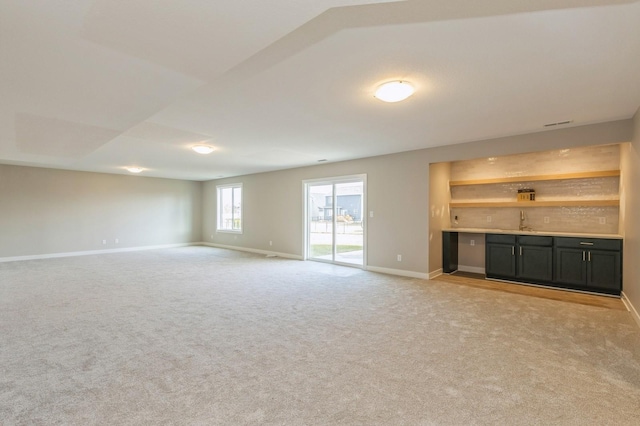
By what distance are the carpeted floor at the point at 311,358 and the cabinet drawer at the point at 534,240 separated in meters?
1.17

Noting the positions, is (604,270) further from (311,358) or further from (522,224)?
(311,358)

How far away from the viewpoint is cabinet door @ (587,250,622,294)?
14.1 feet

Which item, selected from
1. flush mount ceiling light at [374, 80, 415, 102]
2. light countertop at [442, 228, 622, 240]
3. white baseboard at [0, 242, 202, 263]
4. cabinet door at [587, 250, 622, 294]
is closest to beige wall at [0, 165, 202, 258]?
white baseboard at [0, 242, 202, 263]

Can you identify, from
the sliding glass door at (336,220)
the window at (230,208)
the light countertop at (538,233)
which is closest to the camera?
the light countertop at (538,233)

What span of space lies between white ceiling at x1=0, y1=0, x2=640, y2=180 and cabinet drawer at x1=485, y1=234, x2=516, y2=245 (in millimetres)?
1889

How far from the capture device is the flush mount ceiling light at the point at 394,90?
8.80 ft

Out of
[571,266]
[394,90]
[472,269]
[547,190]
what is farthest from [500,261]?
[394,90]

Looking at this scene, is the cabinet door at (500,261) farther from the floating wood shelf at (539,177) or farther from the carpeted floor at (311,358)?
the floating wood shelf at (539,177)

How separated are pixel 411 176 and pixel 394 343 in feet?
11.9

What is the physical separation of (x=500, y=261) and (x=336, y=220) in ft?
11.1

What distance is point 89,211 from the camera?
867cm

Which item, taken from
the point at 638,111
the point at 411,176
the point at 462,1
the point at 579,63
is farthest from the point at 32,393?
the point at 638,111

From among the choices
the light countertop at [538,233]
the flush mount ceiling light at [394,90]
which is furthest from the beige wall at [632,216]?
the flush mount ceiling light at [394,90]

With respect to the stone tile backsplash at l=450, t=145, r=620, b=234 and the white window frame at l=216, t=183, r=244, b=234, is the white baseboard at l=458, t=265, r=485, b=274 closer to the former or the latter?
the stone tile backsplash at l=450, t=145, r=620, b=234
